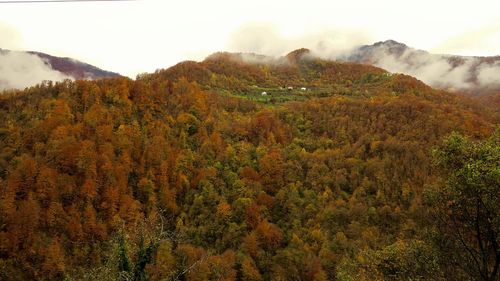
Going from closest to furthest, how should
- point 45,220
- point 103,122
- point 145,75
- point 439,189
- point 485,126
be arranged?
point 439,189 < point 45,220 < point 103,122 < point 485,126 < point 145,75

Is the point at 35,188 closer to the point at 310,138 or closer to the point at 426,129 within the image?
the point at 310,138

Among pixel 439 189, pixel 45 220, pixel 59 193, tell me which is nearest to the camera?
pixel 439 189

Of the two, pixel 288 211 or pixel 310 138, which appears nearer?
pixel 288 211

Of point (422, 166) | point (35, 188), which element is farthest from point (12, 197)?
point (422, 166)

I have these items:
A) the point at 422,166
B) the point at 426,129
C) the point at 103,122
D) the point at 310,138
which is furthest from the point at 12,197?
the point at 426,129

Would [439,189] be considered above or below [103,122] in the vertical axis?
above

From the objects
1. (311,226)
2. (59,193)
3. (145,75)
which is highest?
(145,75)
